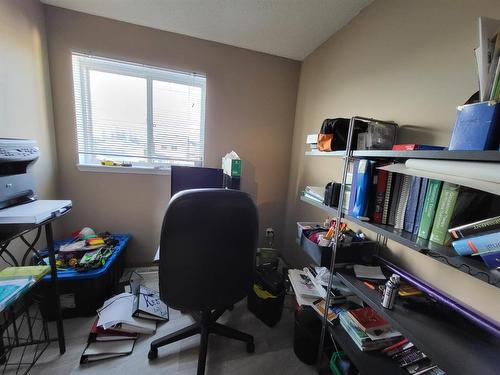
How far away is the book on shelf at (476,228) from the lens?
59cm

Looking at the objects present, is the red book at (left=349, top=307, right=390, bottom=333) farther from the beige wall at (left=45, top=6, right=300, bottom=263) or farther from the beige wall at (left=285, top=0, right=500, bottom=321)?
the beige wall at (left=45, top=6, right=300, bottom=263)

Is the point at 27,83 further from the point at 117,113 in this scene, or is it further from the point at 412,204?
the point at 412,204

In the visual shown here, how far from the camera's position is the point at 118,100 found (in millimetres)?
1973

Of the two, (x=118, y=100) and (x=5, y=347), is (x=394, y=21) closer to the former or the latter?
(x=118, y=100)

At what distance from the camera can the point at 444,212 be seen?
720 mm

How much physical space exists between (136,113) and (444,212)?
7.81ft

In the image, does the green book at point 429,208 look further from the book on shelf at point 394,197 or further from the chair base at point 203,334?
the chair base at point 203,334

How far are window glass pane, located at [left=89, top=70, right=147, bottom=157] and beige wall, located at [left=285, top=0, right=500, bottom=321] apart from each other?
1.79 metres

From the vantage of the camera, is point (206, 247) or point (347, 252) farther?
point (347, 252)

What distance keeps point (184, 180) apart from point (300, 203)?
1.22 metres

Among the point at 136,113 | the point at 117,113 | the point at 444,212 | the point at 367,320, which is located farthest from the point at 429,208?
the point at 117,113

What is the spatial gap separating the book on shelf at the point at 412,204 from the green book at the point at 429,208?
0.13ft

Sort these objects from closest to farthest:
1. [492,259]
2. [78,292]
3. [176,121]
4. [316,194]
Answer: [492,259], [316,194], [78,292], [176,121]

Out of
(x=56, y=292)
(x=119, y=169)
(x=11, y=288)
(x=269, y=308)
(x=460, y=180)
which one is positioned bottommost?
(x=269, y=308)
